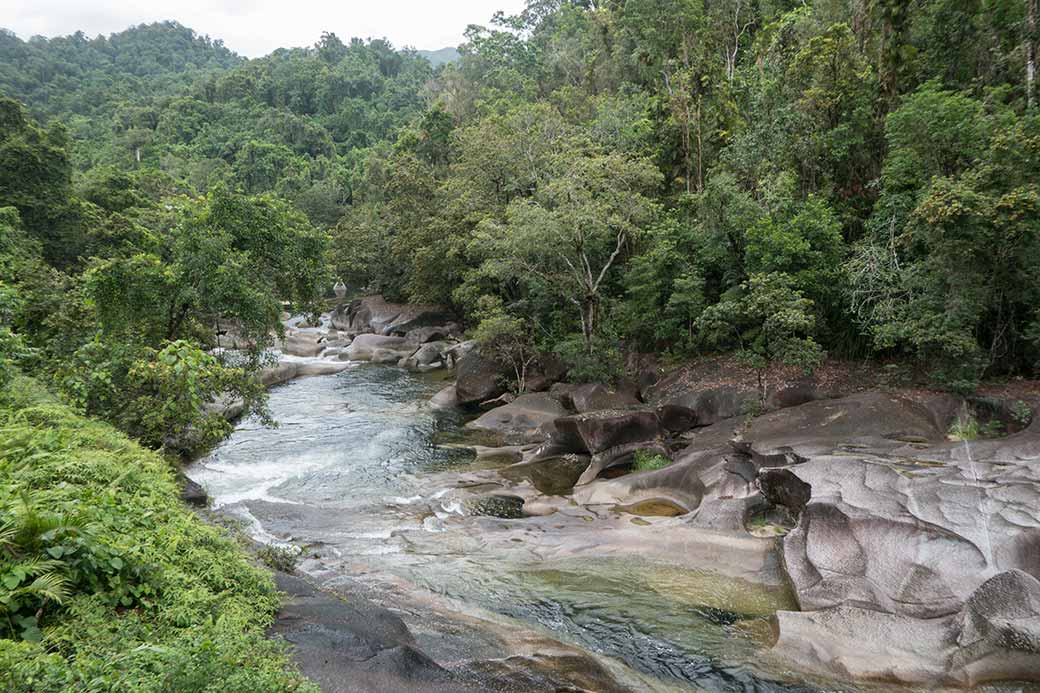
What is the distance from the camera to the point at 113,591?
6.16 metres

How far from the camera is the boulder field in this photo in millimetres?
9000

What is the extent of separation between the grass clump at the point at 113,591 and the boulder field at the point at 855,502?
24.4 feet

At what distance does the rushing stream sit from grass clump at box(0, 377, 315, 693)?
3.00 metres

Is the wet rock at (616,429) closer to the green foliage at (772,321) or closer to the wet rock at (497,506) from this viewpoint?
the wet rock at (497,506)

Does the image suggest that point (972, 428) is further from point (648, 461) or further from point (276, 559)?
point (276, 559)

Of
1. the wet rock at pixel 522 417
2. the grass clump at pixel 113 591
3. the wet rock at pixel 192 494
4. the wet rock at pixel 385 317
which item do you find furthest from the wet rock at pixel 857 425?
the wet rock at pixel 385 317

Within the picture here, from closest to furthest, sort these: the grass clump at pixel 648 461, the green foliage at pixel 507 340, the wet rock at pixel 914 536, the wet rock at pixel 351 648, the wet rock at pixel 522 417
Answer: the wet rock at pixel 351 648, the wet rock at pixel 914 536, the grass clump at pixel 648 461, the wet rock at pixel 522 417, the green foliage at pixel 507 340

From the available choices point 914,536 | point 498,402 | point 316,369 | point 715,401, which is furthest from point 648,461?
point 316,369

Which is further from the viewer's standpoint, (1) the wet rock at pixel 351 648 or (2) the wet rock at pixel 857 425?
(2) the wet rock at pixel 857 425

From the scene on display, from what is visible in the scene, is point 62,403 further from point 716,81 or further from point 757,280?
point 716,81

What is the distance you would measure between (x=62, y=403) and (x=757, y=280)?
1746 centimetres

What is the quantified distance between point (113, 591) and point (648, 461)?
14.5 meters

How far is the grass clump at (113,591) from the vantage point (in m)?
5.02

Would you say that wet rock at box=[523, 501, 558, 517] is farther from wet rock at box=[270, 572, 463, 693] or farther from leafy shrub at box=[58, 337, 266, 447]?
wet rock at box=[270, 572, 463, 693]
